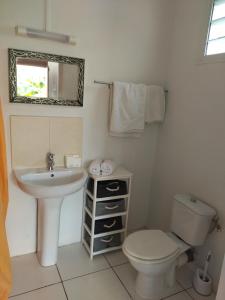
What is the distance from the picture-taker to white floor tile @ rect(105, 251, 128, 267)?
6.98 ft

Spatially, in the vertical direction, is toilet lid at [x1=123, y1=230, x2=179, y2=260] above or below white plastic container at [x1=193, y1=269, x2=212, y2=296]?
above

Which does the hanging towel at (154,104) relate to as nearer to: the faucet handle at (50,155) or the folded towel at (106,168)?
the folded towel at (106,168)

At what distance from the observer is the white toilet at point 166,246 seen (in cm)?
164

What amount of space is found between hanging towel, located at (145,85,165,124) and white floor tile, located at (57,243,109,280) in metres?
1.39

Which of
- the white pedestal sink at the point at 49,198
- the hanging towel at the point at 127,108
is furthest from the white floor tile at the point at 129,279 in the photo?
the hanging towel at the point at 127,108

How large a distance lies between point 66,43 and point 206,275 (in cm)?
216

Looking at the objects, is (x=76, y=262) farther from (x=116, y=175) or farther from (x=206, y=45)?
(x=206, y=45)

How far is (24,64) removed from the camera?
1757mm

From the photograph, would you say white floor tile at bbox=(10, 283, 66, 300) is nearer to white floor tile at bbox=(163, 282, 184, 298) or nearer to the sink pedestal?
the sink pedestal

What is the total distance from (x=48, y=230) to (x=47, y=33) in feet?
5.03

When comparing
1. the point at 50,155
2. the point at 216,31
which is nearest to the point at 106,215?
the point at 50,155

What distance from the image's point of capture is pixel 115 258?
2191 mm

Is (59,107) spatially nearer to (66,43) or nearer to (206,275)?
(66,43)

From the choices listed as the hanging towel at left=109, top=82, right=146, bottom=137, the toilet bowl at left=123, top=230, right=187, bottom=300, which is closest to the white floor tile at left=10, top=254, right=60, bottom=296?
the toilet bowl at left=123, top=230, right=187, bottom=300
